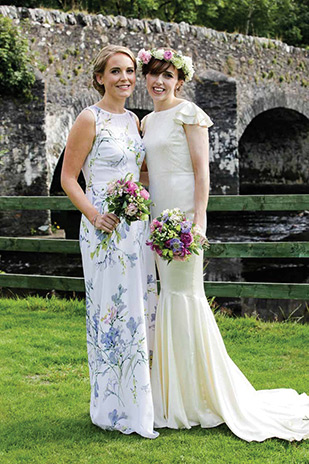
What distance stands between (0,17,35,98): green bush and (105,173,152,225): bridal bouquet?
8.88 meters

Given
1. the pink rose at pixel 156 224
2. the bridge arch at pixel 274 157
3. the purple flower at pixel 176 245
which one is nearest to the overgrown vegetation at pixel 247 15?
the bridge arch at pixel 274 157

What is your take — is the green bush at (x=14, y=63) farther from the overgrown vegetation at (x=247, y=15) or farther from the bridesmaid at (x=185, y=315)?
the overgrown vegetation at (x=247, y=15)

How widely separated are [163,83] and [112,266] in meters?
1.05

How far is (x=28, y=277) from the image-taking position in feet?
21.1

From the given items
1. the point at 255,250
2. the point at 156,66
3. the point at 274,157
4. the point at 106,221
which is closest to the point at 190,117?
the point at 156,66

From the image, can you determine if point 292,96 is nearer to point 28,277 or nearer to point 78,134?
point 28,277

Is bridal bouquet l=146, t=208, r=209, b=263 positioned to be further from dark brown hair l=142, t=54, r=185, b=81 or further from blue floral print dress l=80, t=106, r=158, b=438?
dark brown hair l=142, t=54, r=185, b=81

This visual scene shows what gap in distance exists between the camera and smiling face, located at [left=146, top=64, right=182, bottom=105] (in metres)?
3.68

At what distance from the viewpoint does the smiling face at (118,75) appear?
365 cm

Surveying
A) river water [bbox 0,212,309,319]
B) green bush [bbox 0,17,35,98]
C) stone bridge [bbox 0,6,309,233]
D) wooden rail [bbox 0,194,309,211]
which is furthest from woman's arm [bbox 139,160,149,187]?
stone bridge [bbox 0,6,309,233]

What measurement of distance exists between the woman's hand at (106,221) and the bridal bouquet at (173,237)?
0.23 m

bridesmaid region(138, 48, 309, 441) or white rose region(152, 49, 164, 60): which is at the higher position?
white rose region(152, 49, 164, 60)

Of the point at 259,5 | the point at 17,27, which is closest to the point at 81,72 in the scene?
the point at 17,27

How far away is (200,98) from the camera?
1683cm
